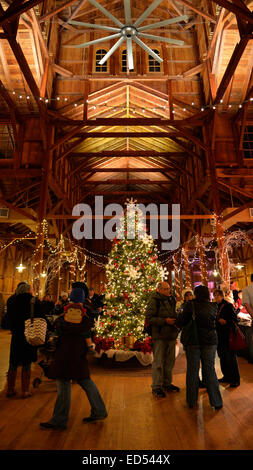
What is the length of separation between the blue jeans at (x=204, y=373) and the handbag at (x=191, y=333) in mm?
67

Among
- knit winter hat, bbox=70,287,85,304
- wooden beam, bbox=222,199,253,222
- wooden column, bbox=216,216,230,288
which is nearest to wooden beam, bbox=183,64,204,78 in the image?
wooden beam, bbox=222,199,253,222

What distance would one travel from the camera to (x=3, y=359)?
6.18 m

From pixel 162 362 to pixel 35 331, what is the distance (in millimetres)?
1729

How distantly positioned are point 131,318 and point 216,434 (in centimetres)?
313

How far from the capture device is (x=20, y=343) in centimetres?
358

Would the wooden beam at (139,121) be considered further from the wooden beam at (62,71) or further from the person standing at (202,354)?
the person standing at (202,354)

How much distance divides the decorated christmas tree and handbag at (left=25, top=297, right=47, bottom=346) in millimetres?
2328

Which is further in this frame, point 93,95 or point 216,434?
point 93,95

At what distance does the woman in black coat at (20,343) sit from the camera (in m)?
3.55

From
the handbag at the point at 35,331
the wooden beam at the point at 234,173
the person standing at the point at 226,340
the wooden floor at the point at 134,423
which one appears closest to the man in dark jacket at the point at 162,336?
the wooden floor at the point at 134,423

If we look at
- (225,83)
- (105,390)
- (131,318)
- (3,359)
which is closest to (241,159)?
(225,83)

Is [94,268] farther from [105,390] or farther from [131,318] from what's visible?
[105,390]

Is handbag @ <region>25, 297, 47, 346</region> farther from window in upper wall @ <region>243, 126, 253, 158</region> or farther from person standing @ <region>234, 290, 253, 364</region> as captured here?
window in upper wall @ <region>243, 126, 253, 158</region>

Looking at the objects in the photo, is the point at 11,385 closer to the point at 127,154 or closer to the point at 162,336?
the point at 162,336
